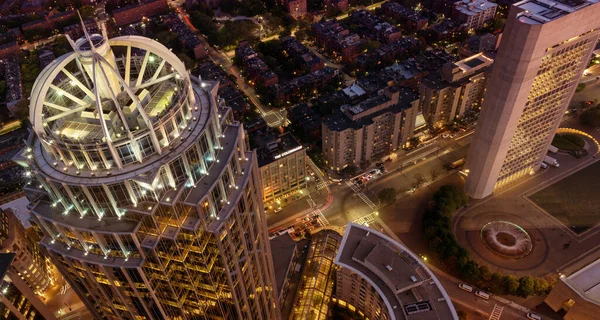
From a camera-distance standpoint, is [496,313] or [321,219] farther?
[321,219]

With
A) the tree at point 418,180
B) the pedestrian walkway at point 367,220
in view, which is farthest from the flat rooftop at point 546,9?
the pedestrian walkway at point 367,220

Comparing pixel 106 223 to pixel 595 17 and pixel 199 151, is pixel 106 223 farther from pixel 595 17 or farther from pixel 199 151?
pixel 595 17

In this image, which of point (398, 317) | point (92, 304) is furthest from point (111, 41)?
point (398, 317)

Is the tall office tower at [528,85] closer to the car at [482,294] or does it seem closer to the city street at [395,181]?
the city street at [395,181]

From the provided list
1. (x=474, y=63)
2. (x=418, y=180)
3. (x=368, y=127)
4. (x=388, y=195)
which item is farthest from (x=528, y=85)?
(x=474, y=63)

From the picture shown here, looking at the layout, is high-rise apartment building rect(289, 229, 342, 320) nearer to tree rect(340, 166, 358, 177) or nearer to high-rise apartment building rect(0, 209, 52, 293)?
tree rect(340, 166, 358, 177)

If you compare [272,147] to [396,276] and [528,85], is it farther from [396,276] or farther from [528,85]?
[528,85]
